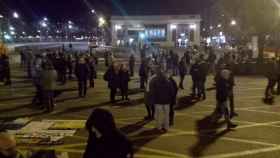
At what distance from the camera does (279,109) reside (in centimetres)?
1648

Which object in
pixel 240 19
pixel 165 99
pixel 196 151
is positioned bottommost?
pixel 196 151

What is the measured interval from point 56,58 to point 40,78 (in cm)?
992

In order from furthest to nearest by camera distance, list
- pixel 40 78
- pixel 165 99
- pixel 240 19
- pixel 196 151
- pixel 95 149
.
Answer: pixel 240 19
pixel 40 78
pixel 165 99
pixel 196 151
pixel 95 149

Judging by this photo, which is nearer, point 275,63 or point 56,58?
point 275,63

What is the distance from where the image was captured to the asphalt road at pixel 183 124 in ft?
35.7

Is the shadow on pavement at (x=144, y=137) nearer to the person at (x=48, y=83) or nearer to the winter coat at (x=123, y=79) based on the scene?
the person at (x=48, y=83)

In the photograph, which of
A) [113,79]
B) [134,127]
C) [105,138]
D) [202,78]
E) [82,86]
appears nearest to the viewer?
[105,138]

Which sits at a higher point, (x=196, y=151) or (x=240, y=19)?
(x=240, y=19)

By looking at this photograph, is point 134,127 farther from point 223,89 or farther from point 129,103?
point 129,103

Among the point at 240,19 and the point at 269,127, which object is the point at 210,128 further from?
the point at 240,19

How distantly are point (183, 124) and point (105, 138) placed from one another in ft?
28.0

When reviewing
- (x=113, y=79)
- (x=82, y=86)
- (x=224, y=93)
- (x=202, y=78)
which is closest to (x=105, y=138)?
(x=224, y=93)

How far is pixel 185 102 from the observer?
17.9 m

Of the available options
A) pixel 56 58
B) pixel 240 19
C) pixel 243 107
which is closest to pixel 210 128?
pixel 243 107
